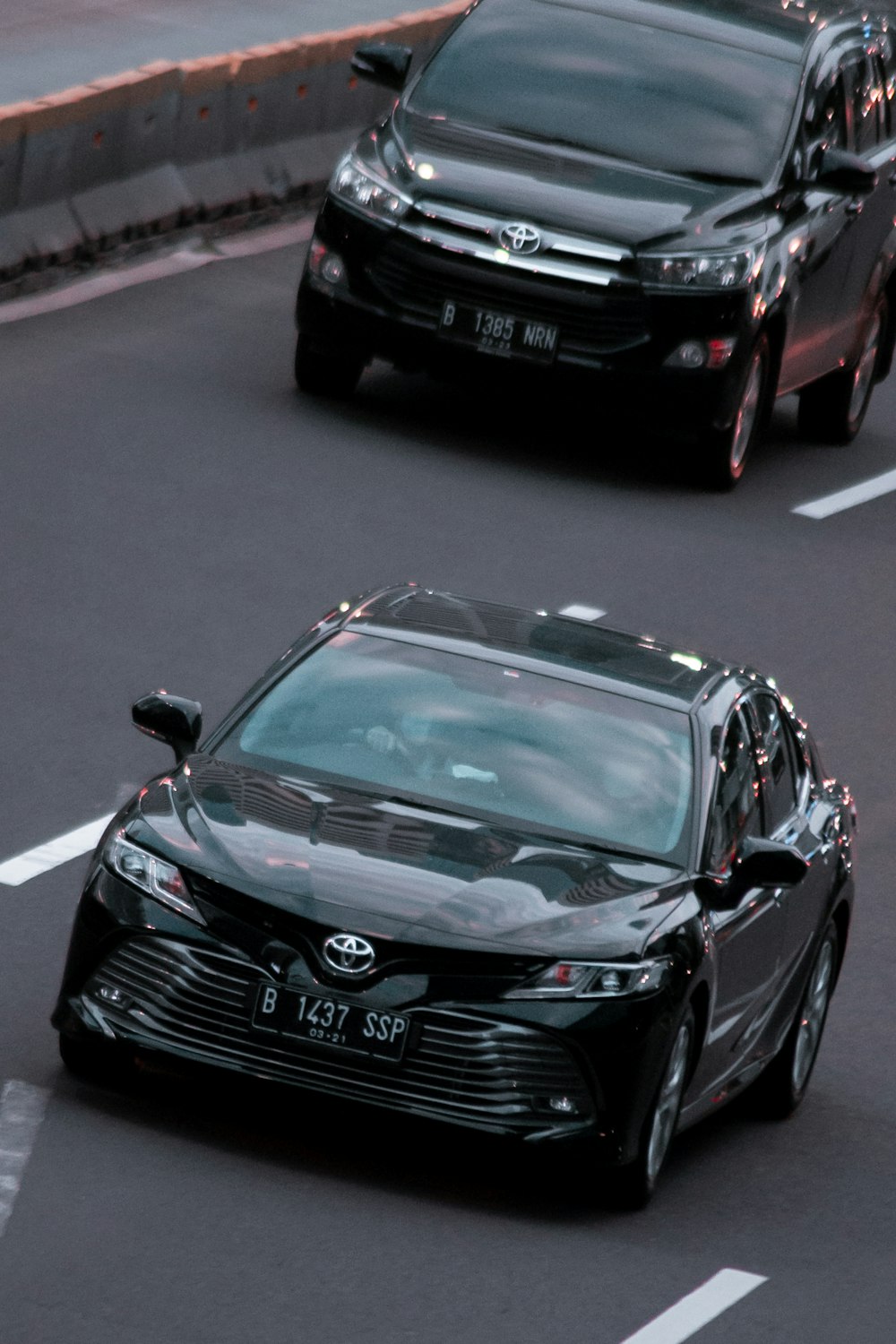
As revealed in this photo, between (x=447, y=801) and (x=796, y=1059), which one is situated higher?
(x=447, y=801)

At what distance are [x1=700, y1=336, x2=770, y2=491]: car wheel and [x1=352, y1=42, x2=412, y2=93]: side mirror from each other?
97.6 inches

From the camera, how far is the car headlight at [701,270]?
17.2 m

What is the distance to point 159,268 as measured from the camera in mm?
20781

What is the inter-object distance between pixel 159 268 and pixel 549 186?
13.6 feet

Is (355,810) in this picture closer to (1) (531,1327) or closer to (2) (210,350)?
(1) (531,1327)

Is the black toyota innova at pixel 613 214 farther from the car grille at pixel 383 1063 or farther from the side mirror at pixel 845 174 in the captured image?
the car grille at pixel 383 1063

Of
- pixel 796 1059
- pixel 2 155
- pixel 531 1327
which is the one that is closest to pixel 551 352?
pixel 2 155

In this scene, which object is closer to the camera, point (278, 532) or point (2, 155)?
point (278, 532)

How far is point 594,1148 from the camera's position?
8.63 m

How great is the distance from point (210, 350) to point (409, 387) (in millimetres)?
1134

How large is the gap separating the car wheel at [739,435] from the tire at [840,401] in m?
1.44

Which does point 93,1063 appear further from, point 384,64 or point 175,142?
point 175,142

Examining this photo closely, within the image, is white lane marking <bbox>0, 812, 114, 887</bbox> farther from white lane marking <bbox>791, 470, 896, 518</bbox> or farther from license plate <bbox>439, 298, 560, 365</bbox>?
white lane marking <bbox>791, 470, 896, 518</bbox>

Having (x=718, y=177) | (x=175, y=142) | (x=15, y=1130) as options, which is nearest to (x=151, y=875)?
(x=15, y=1130)
